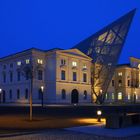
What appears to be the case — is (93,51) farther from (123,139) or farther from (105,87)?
(123,139)

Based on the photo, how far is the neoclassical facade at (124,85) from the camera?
3962 inches

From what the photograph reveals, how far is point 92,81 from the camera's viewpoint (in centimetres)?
8344

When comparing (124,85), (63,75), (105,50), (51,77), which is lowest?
(124,85)

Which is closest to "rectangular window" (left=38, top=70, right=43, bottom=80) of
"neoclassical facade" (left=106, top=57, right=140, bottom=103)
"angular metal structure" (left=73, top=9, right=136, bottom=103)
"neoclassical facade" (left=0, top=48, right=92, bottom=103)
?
"neoclassical facade" (left=0, top=48, right=92, bottom=103)

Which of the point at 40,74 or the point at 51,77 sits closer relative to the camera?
the point at 51,77

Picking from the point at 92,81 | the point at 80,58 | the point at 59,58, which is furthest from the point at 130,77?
the point at 59,58

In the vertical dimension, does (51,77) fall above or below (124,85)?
above

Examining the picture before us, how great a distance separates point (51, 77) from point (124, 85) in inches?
1378

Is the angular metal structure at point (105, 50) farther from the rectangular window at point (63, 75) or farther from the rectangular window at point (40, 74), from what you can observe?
the rectangular window at point (40, 74)

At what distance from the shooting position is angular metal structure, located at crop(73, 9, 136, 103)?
77.1m

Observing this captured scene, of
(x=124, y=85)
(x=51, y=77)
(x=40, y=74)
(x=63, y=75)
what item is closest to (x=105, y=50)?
(x=63, y=75)

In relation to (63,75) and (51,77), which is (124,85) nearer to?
(63,75)

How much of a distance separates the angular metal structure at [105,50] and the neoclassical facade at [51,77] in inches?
97.9

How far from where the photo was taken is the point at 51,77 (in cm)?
7388
